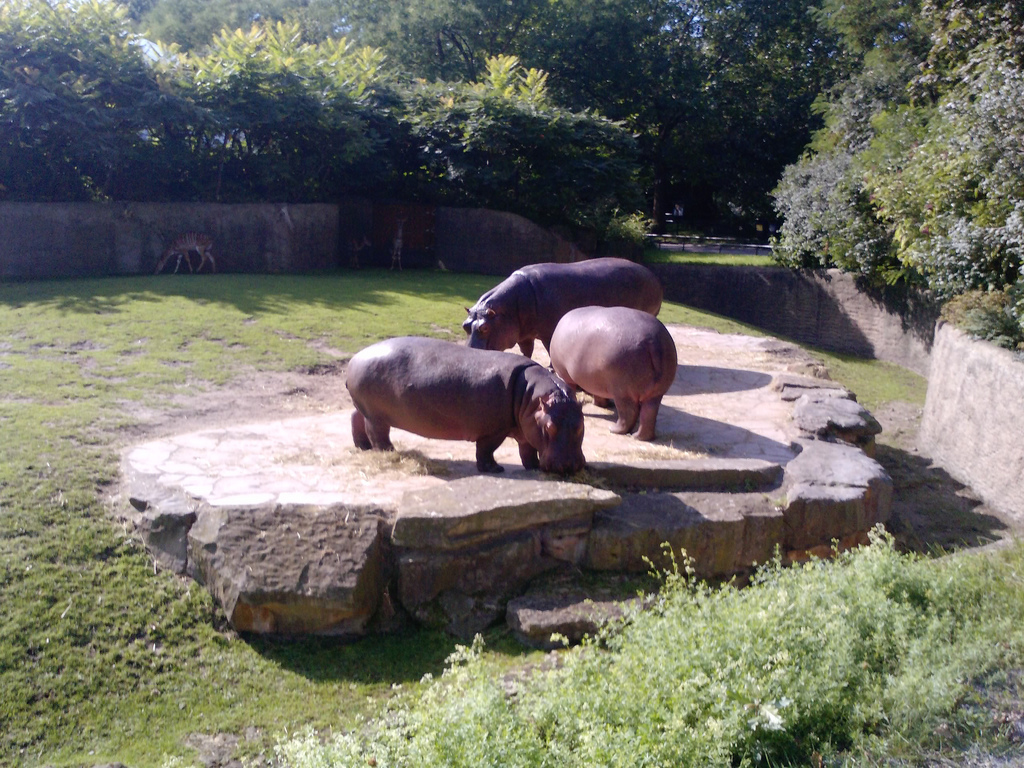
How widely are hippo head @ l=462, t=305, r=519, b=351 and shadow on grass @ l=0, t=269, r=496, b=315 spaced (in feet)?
15.3

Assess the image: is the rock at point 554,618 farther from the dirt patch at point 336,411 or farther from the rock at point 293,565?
the dirt patch at point 336,411

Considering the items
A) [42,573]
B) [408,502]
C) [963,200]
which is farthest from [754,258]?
[42,573]

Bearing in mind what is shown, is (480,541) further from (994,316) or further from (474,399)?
(994,316)

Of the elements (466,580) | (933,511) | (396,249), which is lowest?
(933,511)

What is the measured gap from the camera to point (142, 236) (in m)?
15.5

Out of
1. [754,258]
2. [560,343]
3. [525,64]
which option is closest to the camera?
[560,343]

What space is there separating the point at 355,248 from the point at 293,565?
14338 mm

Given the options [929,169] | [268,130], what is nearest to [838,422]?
[929,169]

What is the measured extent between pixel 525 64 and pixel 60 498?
22905 mm

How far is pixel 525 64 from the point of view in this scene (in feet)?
86.5

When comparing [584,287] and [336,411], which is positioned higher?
[584,287]

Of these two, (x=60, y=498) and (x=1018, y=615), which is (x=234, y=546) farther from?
(x=1018, y=615)

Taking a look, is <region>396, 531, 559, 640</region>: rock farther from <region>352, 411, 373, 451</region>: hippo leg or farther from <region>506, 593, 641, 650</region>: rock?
<region>352, 411, 373, 451</region>: hippo leg

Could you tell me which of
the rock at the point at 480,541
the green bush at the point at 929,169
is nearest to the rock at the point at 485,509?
the rock at the point at 480,541
